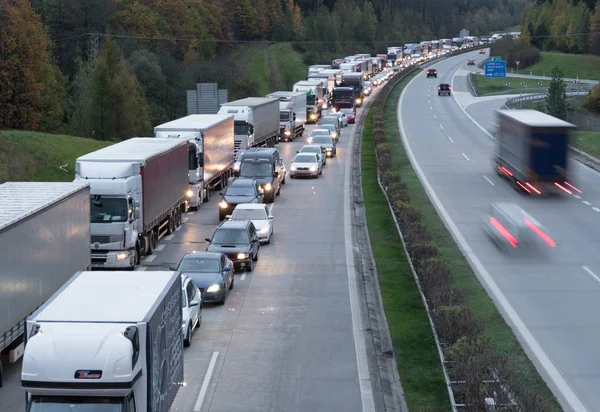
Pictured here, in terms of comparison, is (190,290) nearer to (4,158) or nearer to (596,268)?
(596,268)

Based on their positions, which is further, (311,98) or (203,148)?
(311,98)

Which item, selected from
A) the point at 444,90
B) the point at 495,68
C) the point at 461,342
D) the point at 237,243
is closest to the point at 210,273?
the point at 237,243

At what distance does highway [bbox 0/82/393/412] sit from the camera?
56.9 ft

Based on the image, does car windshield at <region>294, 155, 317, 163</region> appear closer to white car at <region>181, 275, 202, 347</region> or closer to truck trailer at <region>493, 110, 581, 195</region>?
truck trailer at <region>493, 110, 581, 195</region>

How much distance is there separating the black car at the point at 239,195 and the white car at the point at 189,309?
14772 millimetres

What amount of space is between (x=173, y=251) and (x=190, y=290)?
10337 mm

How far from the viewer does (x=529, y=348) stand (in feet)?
65.2

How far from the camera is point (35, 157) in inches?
1732

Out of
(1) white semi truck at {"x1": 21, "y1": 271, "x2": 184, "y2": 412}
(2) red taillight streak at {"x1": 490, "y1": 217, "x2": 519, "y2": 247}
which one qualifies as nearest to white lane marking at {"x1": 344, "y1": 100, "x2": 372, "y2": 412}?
(1) white semi truck at {"x1": 21, "y1": 271, "x2": 184, "y2": 412}

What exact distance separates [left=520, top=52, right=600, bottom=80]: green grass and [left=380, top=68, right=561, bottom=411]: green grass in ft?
301

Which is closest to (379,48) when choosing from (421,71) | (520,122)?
(421,71)

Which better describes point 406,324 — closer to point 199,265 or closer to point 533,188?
point 199,265

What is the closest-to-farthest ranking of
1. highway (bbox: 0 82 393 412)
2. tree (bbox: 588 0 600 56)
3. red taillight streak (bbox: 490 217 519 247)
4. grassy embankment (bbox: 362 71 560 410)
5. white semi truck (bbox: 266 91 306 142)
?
highway (bbox: 0 82 393 412) → grassy embankment (bbox: 362 71 560 410) → red taillight streak (bbox: 490 217 519 247) → white semi truck (bbox: 266 91 306 142) → tree (bbox: 588 0 600 56)

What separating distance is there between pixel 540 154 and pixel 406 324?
62.4 ft
